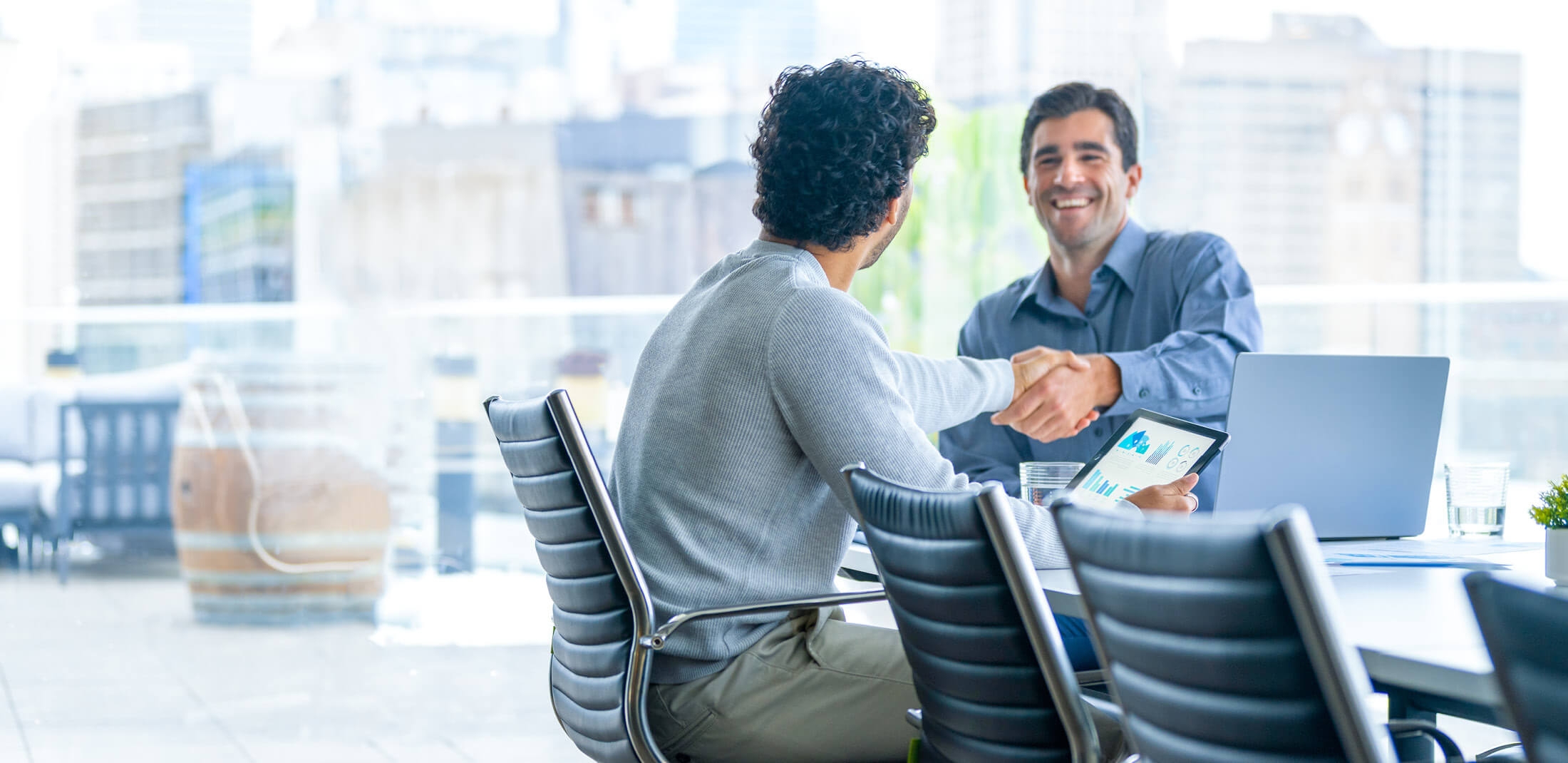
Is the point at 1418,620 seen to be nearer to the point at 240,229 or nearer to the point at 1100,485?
the point at 1100,485

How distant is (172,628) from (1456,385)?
4.65 m

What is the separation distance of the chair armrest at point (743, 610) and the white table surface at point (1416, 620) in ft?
0.71

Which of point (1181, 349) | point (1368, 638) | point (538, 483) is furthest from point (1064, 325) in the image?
point (1368, 638)

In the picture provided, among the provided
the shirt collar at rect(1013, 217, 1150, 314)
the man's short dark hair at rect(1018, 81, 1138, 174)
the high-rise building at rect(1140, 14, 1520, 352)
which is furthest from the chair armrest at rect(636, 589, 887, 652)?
the high-rise building at rect(1140, 14, 1520, 352)

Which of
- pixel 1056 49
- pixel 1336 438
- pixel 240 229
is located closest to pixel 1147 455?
pixel 1336 438

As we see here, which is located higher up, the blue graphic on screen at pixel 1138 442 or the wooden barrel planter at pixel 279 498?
the blue graphic on screen at pixel 1138 442

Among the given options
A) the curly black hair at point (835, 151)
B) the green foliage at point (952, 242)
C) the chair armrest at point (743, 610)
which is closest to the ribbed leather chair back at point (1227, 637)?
the chair armrest at point (743, 610)

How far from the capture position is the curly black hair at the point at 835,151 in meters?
1.68

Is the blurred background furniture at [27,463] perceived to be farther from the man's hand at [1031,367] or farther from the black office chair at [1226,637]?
the black office chair at [1226,637]

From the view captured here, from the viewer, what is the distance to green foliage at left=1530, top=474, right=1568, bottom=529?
1.47m

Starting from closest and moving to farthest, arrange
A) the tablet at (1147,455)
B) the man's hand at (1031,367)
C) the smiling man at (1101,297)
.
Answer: the tablet at (1147,455)
the man's hand at (1031,367)
the smiling man at (1101,297)

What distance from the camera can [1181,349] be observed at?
2.37 m

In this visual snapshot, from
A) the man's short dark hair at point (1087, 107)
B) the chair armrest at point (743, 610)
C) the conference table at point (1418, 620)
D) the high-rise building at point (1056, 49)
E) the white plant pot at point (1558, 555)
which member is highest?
the high-rise building at point (1056, 49)

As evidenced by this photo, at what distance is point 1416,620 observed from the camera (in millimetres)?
1279
